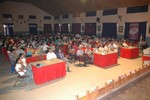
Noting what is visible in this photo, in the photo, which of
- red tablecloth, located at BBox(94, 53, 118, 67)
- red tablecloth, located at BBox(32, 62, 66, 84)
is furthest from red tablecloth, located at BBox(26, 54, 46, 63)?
red tablecloth, located at BBox(94, 53, 118, 67)

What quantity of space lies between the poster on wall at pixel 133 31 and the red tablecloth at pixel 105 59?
23.6 ft

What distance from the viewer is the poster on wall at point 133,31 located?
1380 cm

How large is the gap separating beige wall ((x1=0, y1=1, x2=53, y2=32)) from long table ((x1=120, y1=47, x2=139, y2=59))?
17.9 m

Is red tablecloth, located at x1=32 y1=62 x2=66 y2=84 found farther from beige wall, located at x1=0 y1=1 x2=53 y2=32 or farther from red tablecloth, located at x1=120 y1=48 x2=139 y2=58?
beige wall, located at x1=0 y1=1 x2=53 y2=32

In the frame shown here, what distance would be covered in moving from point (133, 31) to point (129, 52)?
5510 millimetres

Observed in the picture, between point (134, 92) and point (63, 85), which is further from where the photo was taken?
point (63, 85)

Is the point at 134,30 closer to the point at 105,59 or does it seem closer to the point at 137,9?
the point at 137,9

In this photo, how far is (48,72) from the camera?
566 centimetres

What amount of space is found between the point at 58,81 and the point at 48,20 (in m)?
20.9

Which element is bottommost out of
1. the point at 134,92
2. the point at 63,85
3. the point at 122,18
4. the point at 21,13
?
the point at 134,92

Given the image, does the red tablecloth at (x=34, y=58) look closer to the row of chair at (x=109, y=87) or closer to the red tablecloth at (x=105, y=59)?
the red tablecloth at (x=105, y=59)

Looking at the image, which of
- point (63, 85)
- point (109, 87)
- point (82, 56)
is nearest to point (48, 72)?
point (63, 85)

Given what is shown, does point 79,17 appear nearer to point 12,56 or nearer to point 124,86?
point 12,56

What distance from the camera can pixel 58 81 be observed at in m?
5.79
